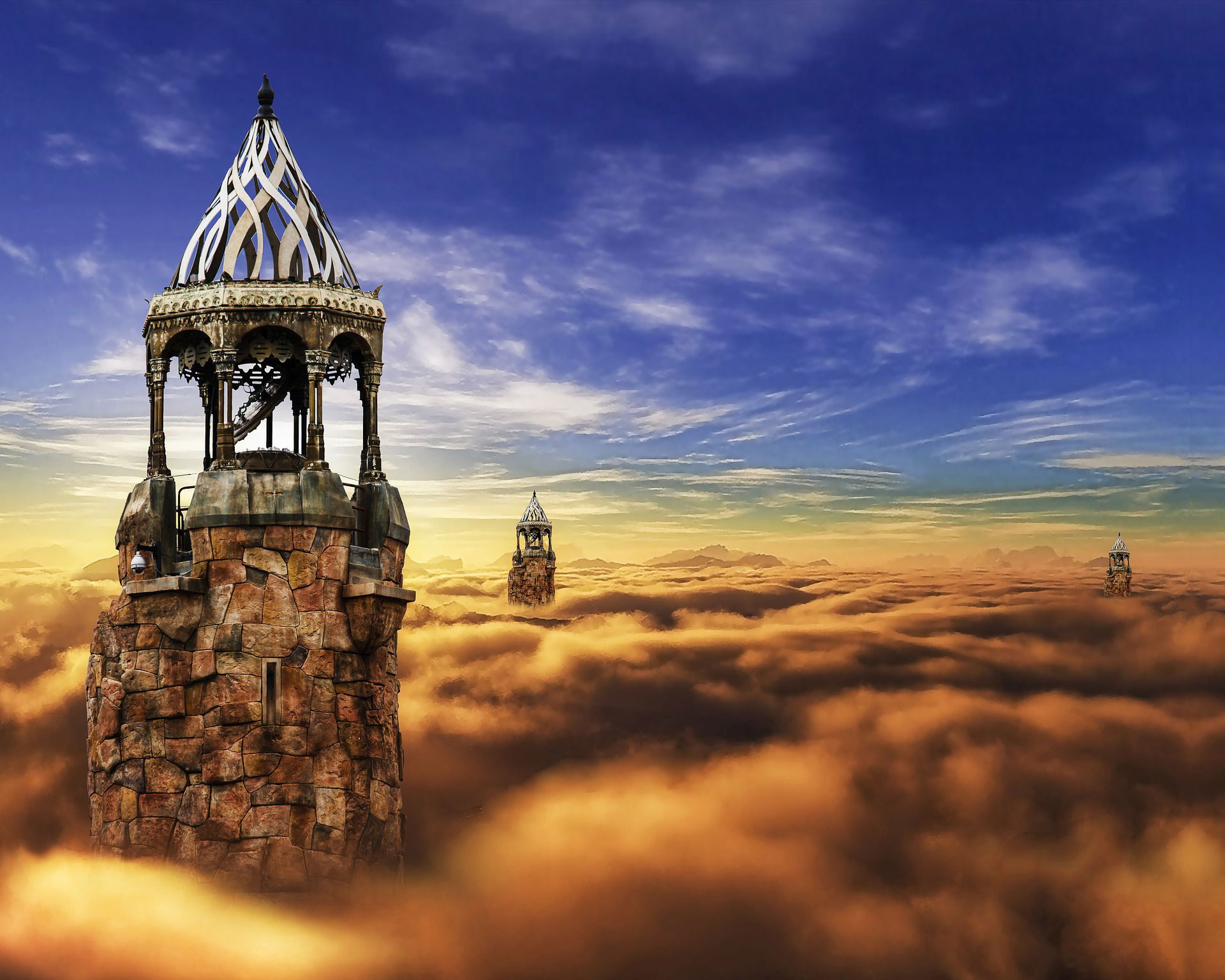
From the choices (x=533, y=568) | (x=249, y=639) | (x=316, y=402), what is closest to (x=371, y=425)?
(x=316, y=402)

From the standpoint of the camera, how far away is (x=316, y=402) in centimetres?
2709

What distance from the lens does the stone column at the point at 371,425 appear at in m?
28.6

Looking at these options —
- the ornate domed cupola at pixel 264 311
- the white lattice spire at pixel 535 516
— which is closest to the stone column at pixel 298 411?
the ornate domed cupola at pixel 264 311

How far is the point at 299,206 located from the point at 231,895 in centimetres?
1303

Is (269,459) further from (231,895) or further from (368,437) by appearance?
(231,895)

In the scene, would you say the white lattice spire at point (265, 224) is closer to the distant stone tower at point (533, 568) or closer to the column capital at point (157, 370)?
the column capital at point (157, 370)

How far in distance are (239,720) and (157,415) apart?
20.8 feet

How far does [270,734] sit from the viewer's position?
2608 cm

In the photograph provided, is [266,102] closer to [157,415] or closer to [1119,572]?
[157,415]

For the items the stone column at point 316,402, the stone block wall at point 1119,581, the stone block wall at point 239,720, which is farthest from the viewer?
the stone block wall at point 1119,581

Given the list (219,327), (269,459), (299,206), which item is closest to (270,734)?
(269,459)

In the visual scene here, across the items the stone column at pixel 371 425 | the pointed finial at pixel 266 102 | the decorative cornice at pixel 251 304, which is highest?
the pointed finial at pixel 266 102

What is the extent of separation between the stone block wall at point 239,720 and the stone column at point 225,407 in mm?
1361

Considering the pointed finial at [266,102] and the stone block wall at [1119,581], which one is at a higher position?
the pointed finial at [266,102]
